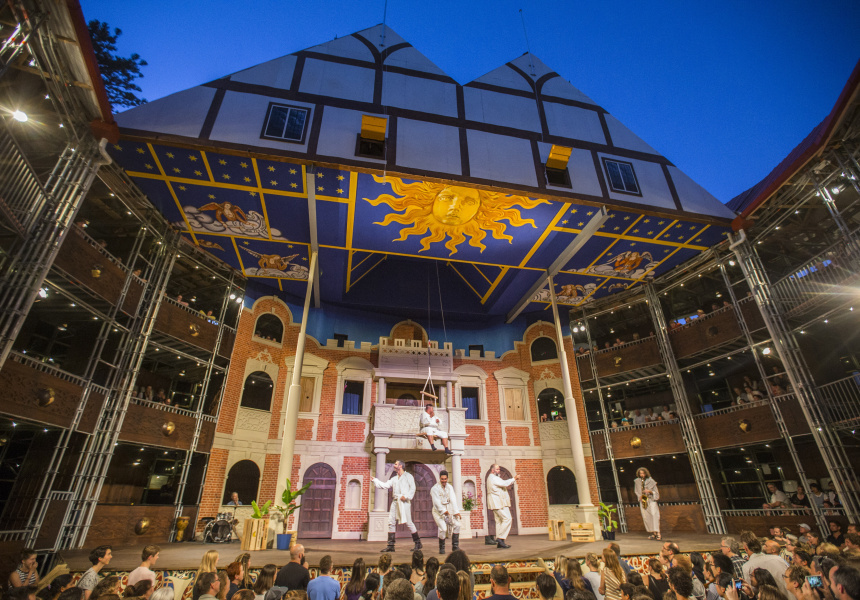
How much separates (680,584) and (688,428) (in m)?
12.5

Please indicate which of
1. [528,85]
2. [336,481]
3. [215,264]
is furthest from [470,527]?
[528,85]

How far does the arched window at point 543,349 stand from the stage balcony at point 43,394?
1505cm

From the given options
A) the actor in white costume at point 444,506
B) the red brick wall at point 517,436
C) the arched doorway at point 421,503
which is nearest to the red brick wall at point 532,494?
the red brick wall at point 517,436

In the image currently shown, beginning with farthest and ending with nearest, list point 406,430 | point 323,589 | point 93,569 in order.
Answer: point 406,430
point 93,569
point 323,589

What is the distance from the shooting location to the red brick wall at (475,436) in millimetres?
16797

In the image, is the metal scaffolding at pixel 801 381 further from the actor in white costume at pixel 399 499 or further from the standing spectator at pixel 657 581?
the actor in white costume at pixel 399 499

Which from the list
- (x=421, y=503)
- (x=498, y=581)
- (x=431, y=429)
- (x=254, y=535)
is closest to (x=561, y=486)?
(x=421, y=503)

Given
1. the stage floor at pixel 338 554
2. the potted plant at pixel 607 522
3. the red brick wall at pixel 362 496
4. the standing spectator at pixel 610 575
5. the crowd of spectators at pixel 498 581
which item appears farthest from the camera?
the red brick wall at pixel 362 496

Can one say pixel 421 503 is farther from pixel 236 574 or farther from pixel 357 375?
pixel 236 574

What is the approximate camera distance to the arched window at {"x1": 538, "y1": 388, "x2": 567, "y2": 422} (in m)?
17.6

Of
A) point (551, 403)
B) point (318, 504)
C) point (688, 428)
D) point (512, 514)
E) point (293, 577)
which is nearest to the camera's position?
point (293, 577)

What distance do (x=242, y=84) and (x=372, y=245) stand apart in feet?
19.1

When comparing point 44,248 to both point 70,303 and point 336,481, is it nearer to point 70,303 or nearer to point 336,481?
point 70,303

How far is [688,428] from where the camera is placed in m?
14.5
